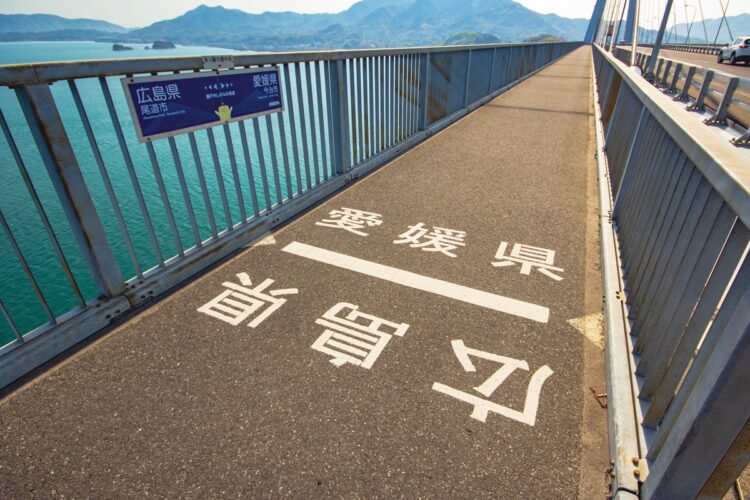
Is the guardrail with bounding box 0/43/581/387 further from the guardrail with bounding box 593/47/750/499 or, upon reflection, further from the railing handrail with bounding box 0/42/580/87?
the guardrail with bounding box 593/47/750/499

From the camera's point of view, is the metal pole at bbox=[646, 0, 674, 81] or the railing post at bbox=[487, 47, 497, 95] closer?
the railing post at bbox=[487, 47, 497, 95]

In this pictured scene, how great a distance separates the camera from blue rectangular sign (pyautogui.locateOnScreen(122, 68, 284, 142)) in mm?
2975

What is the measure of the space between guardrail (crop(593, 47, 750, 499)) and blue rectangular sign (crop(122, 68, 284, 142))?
11.4 ft

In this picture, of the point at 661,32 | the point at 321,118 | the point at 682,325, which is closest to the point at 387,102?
the point at 321,118

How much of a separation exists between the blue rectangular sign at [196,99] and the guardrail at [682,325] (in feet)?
11.4

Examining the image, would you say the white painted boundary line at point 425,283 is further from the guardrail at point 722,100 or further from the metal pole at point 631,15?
the metal pole at point 631,15

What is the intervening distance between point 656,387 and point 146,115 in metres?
3.77

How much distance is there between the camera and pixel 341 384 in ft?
8.55

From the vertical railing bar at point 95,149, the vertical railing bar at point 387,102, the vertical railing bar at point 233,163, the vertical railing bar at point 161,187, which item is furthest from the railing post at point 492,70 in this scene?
the vertical railing bar at point 95,149

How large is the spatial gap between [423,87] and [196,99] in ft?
18.3

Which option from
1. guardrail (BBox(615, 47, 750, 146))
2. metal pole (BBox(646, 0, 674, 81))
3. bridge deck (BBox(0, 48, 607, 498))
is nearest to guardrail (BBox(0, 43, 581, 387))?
bridge deck (BBox(0, 48, 607, 498))

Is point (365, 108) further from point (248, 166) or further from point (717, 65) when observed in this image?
point (717, 65)

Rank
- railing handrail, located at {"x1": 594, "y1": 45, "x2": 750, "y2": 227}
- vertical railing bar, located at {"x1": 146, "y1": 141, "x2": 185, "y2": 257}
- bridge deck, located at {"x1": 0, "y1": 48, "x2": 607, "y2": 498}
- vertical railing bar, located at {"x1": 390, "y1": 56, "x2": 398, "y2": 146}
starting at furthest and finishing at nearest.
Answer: vertical railing bar, located at {"x1": 390, "y1": 56, "x2": 398, "y2": 146}
vertical railing bar, located at {"x1": 146, "y1": 141, "x2": 185, "y2": 257}
bridge deck, located at {"x1": 0, "y1": 48, "x2": 607, "y2": 498}
railing handrail, located at {"x1": 594, "y1": 45, "x2": 750, "y2": 227}

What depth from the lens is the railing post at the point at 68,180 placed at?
2471 mm
